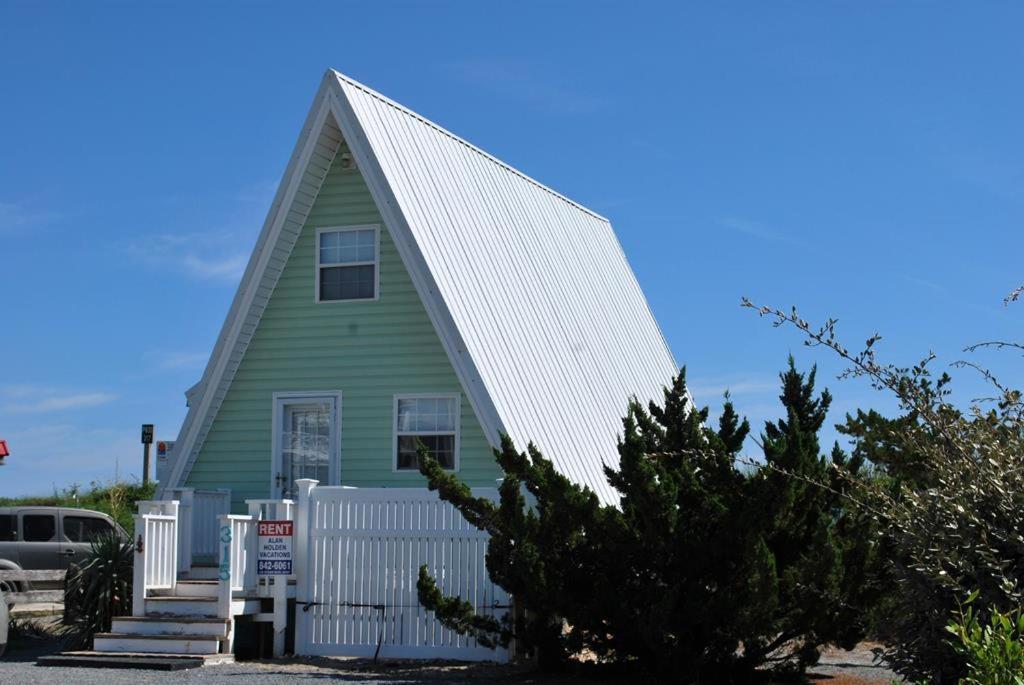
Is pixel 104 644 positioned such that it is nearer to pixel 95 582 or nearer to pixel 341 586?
pixel 95 582

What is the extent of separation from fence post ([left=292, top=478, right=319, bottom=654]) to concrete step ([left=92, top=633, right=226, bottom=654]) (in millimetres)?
1065

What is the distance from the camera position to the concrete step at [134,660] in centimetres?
1486

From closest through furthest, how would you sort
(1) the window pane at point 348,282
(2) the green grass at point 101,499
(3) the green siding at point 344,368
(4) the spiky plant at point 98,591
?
1. (4) the spiky plant at point 98,591
2. (3) the green siding at point 344,368
3. (1) the window pane at point 348,282
4. (2) the green grass at point 101,499

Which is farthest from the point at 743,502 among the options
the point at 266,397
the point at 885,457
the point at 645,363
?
the point at 645,363

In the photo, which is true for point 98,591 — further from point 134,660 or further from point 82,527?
point 82,527

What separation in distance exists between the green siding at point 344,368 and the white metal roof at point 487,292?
12.8 inches

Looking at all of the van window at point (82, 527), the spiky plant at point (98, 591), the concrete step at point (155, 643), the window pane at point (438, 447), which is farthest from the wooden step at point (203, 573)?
the van window at point (82, 527)

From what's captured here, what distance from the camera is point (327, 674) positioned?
45.6 feet

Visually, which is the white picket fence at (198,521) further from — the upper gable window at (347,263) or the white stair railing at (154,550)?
the upper gable window at (347,263)

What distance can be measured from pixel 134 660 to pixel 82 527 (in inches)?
336

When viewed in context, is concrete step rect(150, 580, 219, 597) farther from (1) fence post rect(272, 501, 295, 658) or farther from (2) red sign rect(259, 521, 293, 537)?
(2) red sign rect(259, 521, 293, 537)

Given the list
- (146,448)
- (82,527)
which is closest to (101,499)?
(146,448)

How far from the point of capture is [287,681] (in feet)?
43.3

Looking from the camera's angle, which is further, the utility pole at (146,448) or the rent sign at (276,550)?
the utility pole at (146,448)
